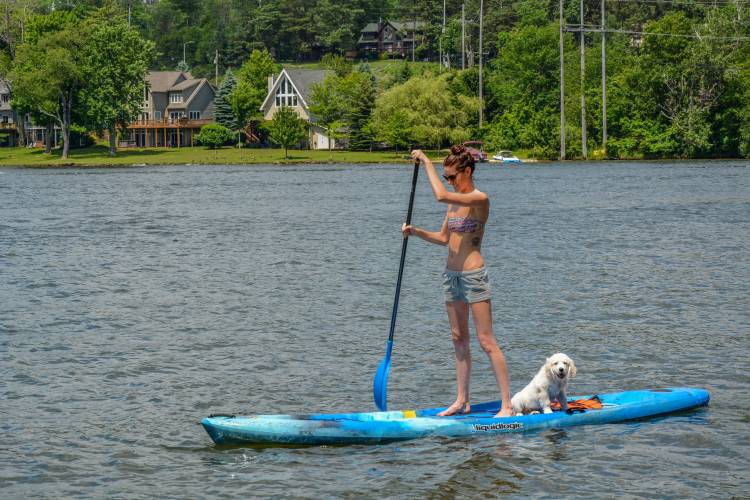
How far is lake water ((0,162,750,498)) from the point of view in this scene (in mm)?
12281

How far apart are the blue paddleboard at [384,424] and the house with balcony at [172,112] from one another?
417 ft

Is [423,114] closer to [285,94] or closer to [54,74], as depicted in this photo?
[285,94]

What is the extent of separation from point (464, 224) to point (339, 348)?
702 cm

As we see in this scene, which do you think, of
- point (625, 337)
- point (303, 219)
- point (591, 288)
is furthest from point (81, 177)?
point (625, 337)

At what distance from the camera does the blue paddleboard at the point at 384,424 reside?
1275 centimetres

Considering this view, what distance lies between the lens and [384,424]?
42.7ft

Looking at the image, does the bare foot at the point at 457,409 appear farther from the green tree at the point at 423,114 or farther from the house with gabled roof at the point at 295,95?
the house with gabled roof at the point at 295,95

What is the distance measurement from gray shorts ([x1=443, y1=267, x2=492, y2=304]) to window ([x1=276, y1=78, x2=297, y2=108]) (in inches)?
4920

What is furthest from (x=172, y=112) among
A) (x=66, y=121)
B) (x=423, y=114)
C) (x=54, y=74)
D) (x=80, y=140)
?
(x=423, y=114)

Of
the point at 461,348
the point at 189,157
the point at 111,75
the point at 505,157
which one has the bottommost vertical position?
the point at 461,348

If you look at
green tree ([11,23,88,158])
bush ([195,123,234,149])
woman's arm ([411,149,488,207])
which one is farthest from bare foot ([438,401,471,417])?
bush ([195,123,234,149])

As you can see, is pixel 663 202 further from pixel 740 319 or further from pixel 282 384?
pixel 282 384

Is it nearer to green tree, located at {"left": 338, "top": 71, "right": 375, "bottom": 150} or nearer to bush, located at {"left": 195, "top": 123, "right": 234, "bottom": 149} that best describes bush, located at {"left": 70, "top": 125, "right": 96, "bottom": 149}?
bush, located at {"left": 195, "top": 123, "right": 234, "bottom": 149}

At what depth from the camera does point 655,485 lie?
465 inches
